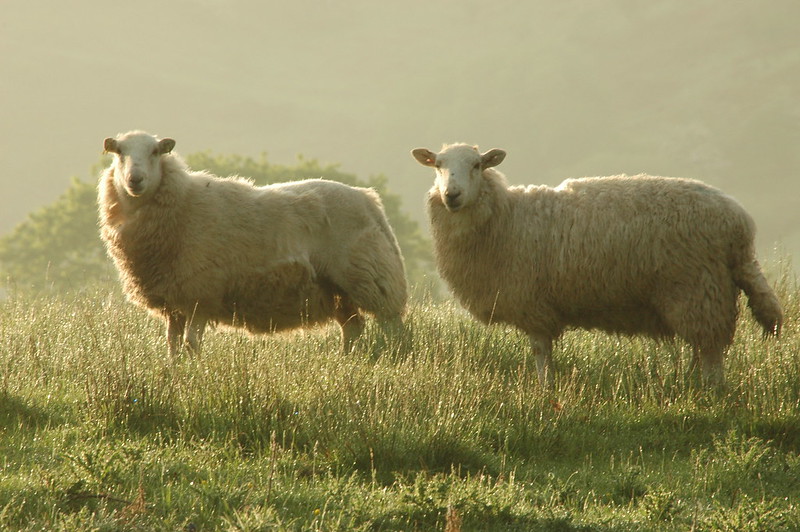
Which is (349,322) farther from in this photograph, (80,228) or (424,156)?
(80,228)

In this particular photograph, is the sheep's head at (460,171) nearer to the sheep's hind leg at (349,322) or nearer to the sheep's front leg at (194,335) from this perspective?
the sheep's hind leg at (349,322)

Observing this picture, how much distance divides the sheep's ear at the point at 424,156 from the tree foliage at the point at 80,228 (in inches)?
1149

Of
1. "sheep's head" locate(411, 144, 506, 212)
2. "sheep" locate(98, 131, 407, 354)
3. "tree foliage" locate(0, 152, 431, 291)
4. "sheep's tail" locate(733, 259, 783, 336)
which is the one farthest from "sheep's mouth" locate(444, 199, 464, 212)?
"tree foliage" locate(0, 152, 431, 291)

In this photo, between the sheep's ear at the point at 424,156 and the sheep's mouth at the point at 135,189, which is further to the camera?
the sheep's ear at the point at 424,156

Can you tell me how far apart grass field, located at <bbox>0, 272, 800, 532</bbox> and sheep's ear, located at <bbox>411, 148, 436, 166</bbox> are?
1956 mm

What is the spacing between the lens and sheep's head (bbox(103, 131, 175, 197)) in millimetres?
7641

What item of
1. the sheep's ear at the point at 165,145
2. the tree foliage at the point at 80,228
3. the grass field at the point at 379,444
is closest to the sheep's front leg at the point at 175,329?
the grass field at the point at 379,444

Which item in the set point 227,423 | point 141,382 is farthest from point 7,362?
point 227,423

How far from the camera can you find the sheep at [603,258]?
7.12m

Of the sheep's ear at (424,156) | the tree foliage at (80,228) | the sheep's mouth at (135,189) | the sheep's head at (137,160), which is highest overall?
the sheep's ear at (424,156)

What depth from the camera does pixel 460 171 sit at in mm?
7723

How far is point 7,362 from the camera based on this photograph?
23.1 feet

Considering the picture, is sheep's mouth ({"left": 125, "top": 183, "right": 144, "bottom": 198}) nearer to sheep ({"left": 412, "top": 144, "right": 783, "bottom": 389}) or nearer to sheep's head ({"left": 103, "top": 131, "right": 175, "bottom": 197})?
sheep's head ({"left": 103, "top": 131, "right": 175, "bottom": 197})

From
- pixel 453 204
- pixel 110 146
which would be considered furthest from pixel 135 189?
pixel 453 204
